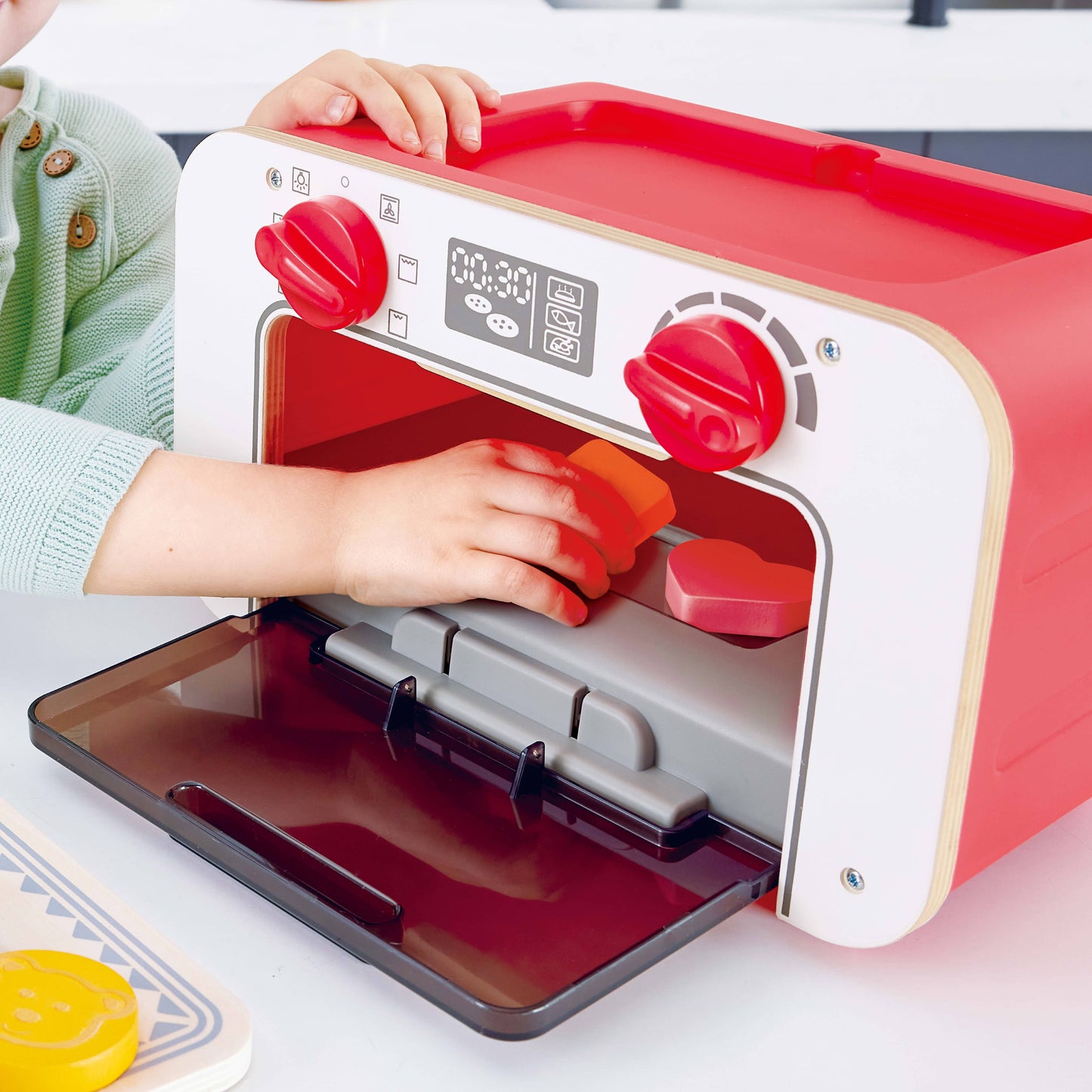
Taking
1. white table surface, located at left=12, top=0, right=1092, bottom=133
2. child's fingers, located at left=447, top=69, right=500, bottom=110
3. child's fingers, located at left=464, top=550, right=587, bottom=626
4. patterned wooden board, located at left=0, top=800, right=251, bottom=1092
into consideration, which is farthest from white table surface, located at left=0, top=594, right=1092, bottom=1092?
white table surface, located at left=12, top=0, right=1092, bottom=133

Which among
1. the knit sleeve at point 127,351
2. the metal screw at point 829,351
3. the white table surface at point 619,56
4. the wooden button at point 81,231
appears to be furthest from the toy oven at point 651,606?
the white table surface at point 619,56

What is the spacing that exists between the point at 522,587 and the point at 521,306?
0.37 feet

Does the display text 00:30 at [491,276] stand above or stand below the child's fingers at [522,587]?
above

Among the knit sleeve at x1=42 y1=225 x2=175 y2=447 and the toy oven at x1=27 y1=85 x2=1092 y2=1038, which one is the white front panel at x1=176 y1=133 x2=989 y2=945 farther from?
the knit sleeve at x1=42 y1=225 x2=175 y2=447

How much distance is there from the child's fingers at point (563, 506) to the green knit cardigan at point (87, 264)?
254 millimetres

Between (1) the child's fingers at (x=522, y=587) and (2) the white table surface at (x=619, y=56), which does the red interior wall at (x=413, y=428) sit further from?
(2) the white table surface at (x=619, y=56)

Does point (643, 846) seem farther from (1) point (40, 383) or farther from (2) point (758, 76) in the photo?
(2) point (758, 76)

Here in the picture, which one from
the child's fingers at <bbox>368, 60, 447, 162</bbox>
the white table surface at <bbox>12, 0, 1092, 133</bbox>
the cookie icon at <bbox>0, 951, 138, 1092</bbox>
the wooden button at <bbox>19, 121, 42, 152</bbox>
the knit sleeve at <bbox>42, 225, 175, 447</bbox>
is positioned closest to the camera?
the cookie icon at <bbox>0, 951, 138, 1092</bbox>

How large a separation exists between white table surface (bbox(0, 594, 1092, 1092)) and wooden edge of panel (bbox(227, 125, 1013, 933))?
35 millimetres

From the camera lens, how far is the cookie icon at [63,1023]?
0.36 m

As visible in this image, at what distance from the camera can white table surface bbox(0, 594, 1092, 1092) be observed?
404mm

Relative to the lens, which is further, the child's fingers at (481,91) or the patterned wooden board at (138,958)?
the child's fingers at (481,91)

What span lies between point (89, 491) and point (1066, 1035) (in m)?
0.41

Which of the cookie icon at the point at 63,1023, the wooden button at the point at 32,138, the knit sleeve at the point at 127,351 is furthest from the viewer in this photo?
the wooden button at the point at 32,138
